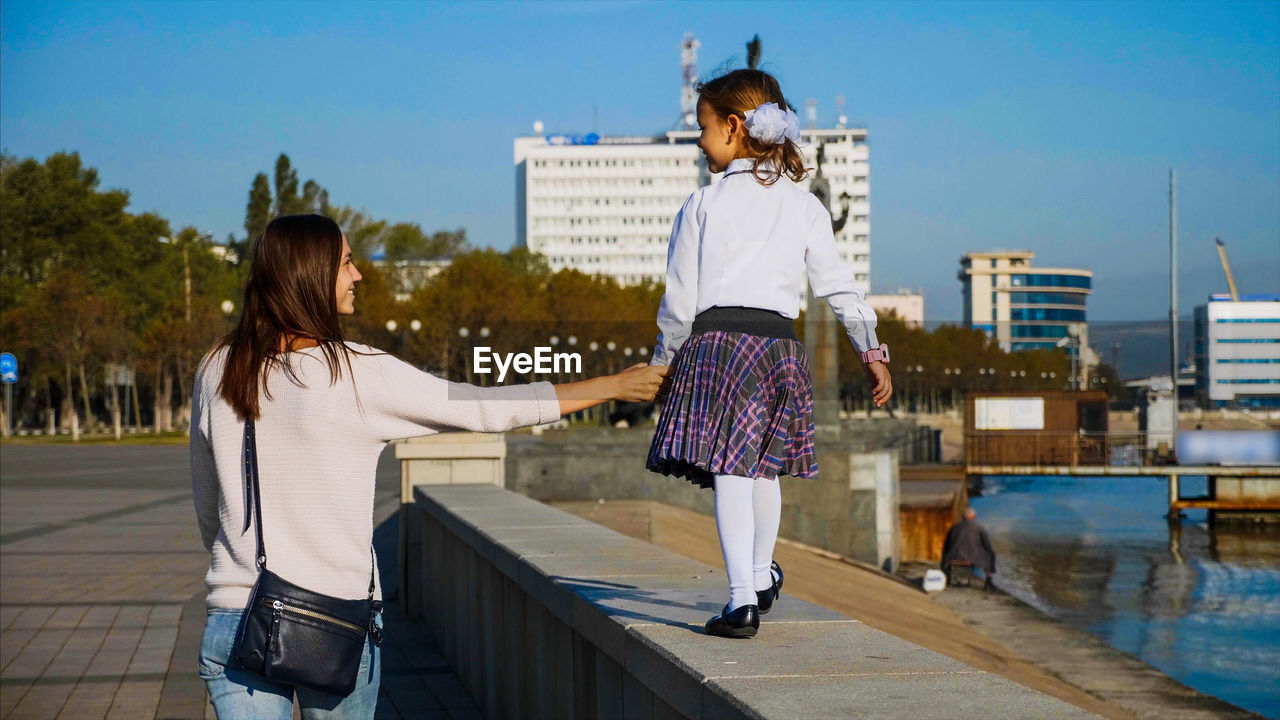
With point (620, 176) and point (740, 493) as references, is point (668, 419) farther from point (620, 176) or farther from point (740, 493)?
point (620, 176)

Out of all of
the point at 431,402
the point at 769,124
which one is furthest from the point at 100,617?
the point at 431,402

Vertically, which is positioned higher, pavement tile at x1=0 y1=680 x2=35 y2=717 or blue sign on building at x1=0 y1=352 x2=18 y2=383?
blue sign on building at x1=0 y1=352 x2=18 y2=383

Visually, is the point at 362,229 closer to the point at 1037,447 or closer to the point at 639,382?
the point at 1037,447

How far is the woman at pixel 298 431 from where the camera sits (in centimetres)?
288

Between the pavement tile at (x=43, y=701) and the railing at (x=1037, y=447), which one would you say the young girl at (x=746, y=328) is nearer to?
the pavement tile at (x=43, y=701)

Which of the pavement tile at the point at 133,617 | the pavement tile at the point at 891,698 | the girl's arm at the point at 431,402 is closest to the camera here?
the pavement tile at the point at 891,698

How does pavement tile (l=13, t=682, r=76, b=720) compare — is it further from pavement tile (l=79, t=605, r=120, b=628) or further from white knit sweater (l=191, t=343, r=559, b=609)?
white knit sweater (l=191, t=343, r=559, b=609)

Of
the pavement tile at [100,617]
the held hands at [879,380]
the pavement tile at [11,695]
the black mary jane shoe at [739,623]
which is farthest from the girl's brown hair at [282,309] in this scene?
the pavement tile at [100,617]

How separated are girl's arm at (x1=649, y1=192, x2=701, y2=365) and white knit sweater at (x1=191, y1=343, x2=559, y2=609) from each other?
3.50 feet

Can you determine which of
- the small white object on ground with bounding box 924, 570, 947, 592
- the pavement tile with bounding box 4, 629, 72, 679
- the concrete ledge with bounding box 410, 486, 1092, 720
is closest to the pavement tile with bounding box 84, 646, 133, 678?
the pavement tile with bounding box 4, 629, 72, 679

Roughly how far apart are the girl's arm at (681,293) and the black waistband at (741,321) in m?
0.04

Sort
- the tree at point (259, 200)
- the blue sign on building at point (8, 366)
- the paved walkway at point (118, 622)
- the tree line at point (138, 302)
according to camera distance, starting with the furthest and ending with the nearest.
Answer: the tree at point (259, 200)
the tree line at point (138, 302)
the blue sign on building at point (8, 366)
the paved walkway at point (118, 622)

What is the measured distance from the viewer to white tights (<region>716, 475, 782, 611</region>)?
3.83 metres

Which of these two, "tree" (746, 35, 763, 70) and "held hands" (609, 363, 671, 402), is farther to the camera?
"tree" (746, 35, 763, 70)
